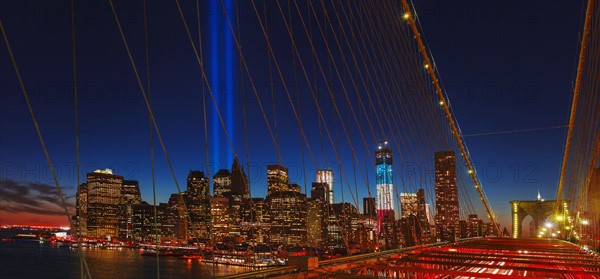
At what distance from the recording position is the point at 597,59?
14.5 meters

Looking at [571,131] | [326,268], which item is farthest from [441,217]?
[326,268]

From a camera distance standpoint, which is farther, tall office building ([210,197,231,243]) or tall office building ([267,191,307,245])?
tall office building ([210,197,231,243])

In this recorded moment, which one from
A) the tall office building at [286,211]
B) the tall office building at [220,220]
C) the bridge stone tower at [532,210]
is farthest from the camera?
the tall office building at [220,220]

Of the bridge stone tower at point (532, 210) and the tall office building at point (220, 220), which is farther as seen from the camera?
the tall office building at point (220, 220)

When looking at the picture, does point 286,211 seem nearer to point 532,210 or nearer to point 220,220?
point 532,210

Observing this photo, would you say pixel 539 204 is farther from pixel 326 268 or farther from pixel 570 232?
pixel 326 268

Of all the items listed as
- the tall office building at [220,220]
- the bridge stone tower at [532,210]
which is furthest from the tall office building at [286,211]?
the bridge stone tower at [532,210]

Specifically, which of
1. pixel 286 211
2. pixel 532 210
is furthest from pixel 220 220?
pixel 286 211

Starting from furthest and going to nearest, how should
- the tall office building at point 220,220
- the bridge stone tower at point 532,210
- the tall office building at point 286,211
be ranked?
the tall office building at point 220,220 < the bridge stone tower at point 532,210 < the tall office building at point 286,211

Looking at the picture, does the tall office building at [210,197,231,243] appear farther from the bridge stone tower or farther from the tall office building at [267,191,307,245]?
the bridge stone tower

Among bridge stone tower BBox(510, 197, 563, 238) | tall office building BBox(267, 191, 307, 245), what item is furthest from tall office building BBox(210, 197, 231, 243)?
bridge stone tower BBox(510, 197, 563, 238)

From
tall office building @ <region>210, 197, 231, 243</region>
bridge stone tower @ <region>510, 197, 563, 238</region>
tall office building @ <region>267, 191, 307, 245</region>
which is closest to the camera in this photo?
tall office building @ <region>267, 191, 307, 245</region>

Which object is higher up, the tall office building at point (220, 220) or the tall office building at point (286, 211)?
the tall office building at point (286, 211)

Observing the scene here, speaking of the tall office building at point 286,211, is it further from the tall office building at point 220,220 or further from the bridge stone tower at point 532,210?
the bridge stone tower at point 532,210
